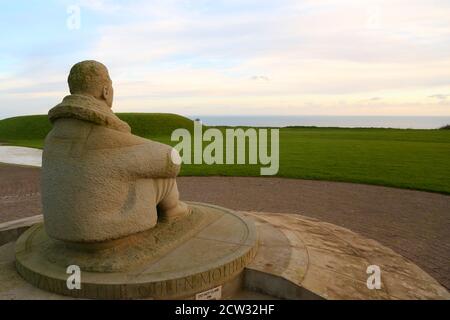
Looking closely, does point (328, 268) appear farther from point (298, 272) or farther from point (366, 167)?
point (366, 167)

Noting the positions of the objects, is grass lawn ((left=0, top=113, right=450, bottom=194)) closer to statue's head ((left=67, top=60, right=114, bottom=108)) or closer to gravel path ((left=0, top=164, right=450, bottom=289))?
gravel path ((left=0, top=164, right=450, bottom=289))

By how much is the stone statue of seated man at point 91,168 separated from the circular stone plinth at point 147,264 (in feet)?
0.96

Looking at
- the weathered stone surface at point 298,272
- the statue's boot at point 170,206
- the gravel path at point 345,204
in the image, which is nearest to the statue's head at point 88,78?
the statue's boot at point 170,206

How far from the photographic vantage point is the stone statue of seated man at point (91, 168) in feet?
12.1

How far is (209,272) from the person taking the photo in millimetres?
3752

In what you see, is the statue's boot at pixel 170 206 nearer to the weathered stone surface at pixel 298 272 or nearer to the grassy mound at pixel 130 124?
the weathered stone surface at pixel 298 272

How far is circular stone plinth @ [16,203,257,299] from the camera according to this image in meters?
3.52

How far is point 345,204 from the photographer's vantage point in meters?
9.16

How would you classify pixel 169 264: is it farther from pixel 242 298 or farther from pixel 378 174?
pixel 378 174

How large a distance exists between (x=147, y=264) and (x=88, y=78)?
2169 millimetres

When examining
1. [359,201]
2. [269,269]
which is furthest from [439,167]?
[269,269]

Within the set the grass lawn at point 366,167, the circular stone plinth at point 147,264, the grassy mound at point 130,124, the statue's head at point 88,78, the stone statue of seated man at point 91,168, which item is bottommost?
the circular stone plinth at point 147,264

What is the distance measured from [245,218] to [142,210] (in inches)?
77.8

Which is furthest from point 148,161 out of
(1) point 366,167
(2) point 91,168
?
(1) point 366,167
